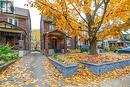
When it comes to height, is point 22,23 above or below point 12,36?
above

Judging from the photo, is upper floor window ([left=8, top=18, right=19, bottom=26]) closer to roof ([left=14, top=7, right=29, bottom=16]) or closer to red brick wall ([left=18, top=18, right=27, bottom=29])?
red brick wall ([left=18, top=18, right=27, bottom=29])

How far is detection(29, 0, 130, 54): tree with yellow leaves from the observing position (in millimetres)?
12656

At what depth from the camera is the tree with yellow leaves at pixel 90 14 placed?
12.7 metres

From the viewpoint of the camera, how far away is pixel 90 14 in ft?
48.7

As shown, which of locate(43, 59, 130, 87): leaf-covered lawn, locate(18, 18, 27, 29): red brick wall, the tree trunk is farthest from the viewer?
locate(18, 18, 27, 29): red brick wall

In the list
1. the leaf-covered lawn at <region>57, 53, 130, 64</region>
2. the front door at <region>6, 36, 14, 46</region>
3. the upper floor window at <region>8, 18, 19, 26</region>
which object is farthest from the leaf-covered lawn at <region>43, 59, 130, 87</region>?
the upper floor window at <region>8, 18, 19, 26</region>

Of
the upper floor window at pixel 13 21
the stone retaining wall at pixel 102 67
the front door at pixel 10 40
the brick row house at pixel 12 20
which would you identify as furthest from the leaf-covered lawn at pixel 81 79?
the upper floor window at pixel 13 21

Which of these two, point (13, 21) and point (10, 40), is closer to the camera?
point (10, 40)

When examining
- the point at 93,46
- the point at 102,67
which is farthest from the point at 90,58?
the point at 102,67

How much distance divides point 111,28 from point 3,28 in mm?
15982

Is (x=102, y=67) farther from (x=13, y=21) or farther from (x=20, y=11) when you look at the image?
(x=20, y=11)

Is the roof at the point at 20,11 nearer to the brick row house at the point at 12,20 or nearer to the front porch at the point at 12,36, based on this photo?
the brick row house at the point at 12,20

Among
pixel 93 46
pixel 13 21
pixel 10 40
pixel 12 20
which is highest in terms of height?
pixel 12 20

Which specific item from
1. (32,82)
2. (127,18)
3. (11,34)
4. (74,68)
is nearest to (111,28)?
(127,18)
